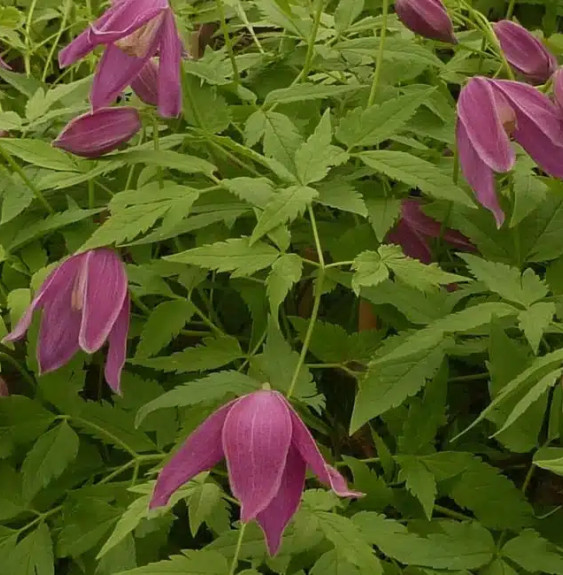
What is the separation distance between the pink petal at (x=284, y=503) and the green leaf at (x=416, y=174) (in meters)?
0.26

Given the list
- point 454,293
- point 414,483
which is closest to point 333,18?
point 454,293

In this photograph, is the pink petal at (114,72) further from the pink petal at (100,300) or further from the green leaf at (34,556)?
the green leaf at (34,556)

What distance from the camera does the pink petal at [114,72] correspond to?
2.42 feet

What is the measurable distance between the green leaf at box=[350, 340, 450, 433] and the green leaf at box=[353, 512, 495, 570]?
77 millimetres

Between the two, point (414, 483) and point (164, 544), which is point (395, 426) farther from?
point (164, 544)

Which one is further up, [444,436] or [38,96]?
[38,96]

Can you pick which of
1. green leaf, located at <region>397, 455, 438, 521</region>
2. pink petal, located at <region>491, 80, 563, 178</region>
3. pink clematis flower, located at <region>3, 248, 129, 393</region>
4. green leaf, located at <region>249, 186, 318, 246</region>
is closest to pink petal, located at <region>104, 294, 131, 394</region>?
pink clematis flower, located at <region>3, 248, 129, 393</region>

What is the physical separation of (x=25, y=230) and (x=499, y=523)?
49cm

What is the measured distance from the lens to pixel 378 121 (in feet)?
2.55

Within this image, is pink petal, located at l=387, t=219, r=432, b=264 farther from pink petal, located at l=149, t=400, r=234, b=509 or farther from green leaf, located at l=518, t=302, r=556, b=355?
pink petal, located at l=149, t=400, r=234, b=509

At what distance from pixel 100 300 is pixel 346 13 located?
0.43 metres

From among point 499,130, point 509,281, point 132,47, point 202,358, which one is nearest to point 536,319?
Result: point 509,281

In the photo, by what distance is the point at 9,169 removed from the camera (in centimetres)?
Result: 92

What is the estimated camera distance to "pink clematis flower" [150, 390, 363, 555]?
560mm
